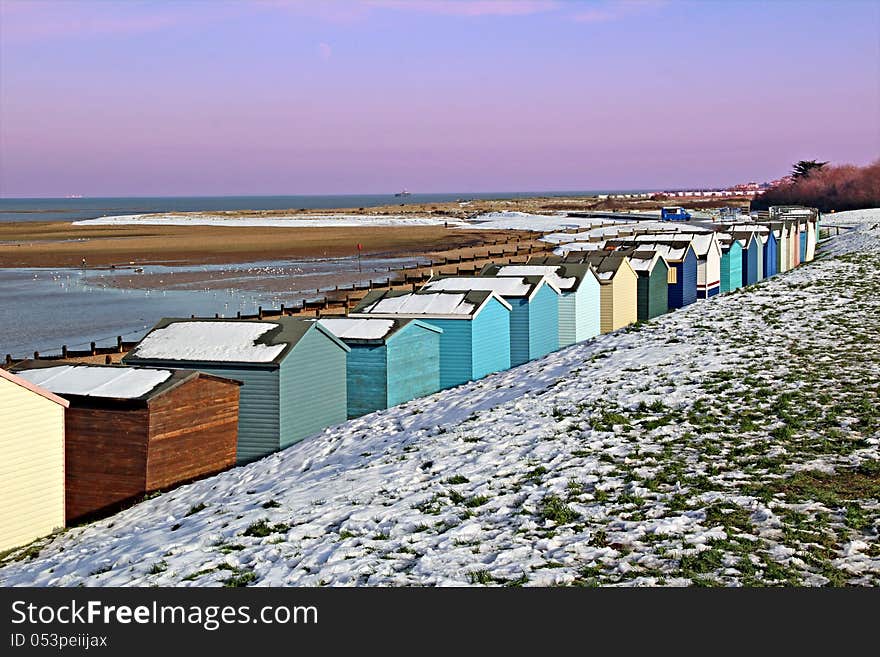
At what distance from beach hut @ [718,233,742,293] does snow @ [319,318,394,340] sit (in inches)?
1020

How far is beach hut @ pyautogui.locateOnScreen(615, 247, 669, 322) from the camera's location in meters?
38.0

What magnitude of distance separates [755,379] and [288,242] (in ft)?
319

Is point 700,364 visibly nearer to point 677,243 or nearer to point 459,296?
point 459,296

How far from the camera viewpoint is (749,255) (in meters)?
49.2

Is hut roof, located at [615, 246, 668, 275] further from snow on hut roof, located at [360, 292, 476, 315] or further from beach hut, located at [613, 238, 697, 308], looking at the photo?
snow on hut roof, located at [360, 292, 476, 315]

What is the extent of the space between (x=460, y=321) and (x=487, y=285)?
4089 mm

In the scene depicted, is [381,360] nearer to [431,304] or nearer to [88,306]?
[431,304]

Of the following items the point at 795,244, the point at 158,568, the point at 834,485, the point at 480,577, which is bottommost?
the point at 158,568

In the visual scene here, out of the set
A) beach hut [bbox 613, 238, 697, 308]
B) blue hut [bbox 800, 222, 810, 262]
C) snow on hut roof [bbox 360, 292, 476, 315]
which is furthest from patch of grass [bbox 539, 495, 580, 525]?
blue hut [bbox 800, 222, 810, 262]

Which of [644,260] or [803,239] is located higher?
[803,239]

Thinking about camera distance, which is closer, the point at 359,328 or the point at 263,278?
the point at 359,328

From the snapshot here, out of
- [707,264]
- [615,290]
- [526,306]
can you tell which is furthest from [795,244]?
[526,306]

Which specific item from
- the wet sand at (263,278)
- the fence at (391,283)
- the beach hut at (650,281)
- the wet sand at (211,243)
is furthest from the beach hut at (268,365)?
the wet sand at (211,243)

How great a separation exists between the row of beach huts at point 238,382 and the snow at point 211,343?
1.6 inches
